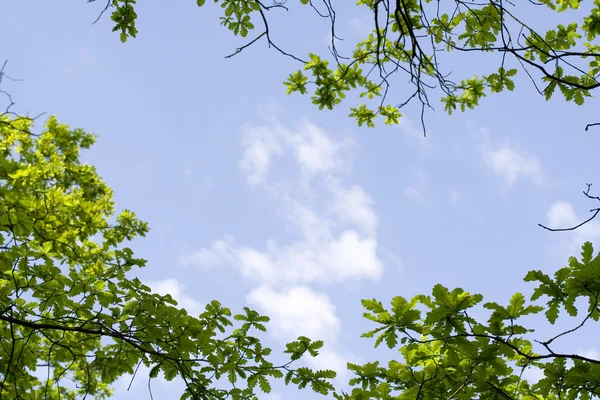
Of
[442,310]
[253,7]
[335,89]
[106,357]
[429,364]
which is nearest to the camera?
[442,310]

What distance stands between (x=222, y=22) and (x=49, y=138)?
809 centimetres

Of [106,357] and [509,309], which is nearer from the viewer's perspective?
[509,309]

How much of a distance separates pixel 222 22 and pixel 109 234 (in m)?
7.20

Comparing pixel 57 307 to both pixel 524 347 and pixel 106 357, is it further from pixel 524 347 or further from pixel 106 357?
pixel 524 347

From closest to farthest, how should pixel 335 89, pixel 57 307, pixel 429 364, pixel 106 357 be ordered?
pixel 429 364, pixel 57 307, pixel 106 357, pixel 335 89

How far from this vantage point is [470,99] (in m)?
6.43

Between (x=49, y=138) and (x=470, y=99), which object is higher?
(x=49, y=138)

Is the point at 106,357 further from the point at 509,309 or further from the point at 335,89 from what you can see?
the point at 335,89

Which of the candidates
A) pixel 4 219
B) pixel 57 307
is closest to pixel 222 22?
pixel 4 219

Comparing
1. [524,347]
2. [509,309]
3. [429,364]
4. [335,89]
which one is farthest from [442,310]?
[335,89]

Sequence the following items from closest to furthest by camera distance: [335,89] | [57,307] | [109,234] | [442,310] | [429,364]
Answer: [442,310], [429,364], [57,307], [335,89], [109,234]

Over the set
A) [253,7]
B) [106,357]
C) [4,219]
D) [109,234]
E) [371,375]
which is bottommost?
[371,375]

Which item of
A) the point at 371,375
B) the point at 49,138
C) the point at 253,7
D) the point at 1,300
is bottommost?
the point at 371,375

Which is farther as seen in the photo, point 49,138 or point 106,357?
point 49,138
